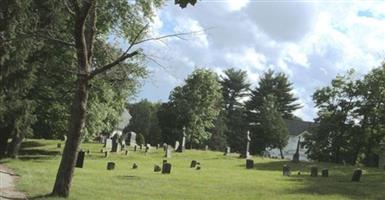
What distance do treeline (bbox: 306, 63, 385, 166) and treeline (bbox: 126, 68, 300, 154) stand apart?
9466 millimetres

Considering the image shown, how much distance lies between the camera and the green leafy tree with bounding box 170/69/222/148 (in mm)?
73188

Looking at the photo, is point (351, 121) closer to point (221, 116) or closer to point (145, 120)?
point (221, 116)

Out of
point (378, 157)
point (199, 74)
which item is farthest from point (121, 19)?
point (199, 74)

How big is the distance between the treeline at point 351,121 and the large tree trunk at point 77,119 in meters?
42.6

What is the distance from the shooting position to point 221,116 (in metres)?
87.8

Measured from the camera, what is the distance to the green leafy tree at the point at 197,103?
73.2 metres

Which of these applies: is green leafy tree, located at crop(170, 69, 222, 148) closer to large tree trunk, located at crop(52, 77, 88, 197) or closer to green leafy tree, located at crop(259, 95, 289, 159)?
green leafy tree, located at crop(259, 95, 289, 159)

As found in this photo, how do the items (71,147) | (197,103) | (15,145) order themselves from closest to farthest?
1. (71,147)
2. (15,145)
3. (197,103)

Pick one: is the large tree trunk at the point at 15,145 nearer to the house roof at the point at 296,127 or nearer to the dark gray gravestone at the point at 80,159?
the dark gray gravestone at the point at 80,159

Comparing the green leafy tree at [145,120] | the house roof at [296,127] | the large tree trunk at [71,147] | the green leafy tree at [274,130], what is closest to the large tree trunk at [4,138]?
the large tree trunk at [71,147]

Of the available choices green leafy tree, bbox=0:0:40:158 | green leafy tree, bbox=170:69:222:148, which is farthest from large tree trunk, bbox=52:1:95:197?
green leafy tree, bbox=170:69:222:148

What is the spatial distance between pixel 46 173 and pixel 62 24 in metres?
11.5

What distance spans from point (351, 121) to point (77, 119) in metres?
45.3

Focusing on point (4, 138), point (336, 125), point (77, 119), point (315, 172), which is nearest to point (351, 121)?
point (336, 125)
